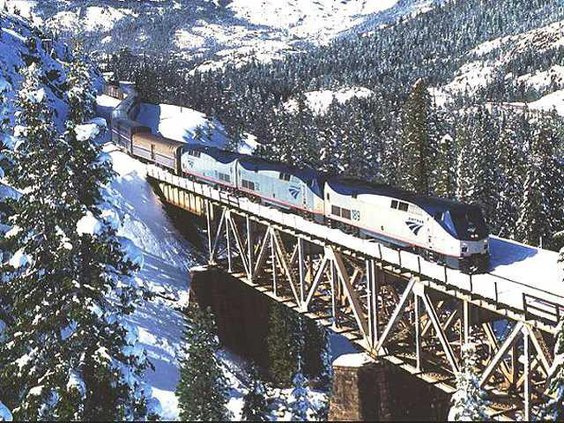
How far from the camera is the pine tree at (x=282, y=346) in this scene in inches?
1896

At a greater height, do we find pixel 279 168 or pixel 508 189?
pixel 279 168

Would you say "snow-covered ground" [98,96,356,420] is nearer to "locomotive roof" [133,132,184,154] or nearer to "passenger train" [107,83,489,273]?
"locomotive roof" [133,132,184,154]

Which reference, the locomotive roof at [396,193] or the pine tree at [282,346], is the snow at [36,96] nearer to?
the locomotive roof at [396,193]

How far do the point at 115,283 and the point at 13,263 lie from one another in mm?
3215

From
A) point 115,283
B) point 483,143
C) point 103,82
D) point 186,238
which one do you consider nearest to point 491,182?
point 483,143

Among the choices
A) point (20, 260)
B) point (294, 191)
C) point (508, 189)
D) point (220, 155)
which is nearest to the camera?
point (20, 260)

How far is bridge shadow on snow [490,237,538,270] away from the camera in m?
34.5

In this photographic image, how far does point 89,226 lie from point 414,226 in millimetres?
19191

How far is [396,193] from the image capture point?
39375mm

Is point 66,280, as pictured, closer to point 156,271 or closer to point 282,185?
point 282,185

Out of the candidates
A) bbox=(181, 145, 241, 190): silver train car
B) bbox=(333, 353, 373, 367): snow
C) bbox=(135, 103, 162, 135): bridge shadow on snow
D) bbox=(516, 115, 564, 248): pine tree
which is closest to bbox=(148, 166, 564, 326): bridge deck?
bbox=(333, 353, 373, 367): snow

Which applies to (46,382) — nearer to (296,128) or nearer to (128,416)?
(128,416)

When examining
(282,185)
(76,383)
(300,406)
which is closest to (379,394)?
(300,406)

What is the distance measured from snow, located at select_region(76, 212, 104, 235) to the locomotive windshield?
1791 centimetres
